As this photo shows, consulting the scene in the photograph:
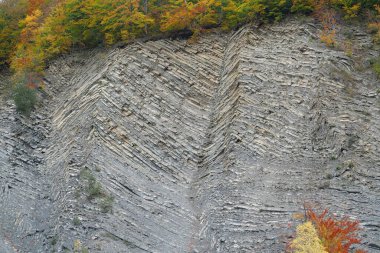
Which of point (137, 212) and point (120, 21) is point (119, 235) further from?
point (120, 21)

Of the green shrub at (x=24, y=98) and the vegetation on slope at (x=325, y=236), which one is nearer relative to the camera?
the vegetation on slope at (x=325, y=236)

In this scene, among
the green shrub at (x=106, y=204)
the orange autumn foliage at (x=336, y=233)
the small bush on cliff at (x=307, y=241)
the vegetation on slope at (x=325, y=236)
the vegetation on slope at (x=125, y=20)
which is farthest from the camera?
the vegetation on slope at (x=125, y=20)

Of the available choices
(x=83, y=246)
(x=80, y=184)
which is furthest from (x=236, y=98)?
(x=83, y=246)

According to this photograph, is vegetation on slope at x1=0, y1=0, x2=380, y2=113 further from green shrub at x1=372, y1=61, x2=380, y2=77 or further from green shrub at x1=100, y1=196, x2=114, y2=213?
green shrub at x1=100, y1=196, x2=114, y2=213

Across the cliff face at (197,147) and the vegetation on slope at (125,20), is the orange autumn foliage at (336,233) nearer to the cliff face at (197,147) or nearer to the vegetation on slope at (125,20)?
the cliff face at (197,147)

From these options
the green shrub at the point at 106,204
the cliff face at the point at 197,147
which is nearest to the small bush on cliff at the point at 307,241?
the cliff face at the point at 197,147

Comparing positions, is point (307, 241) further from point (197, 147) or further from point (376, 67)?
point (376, 67)

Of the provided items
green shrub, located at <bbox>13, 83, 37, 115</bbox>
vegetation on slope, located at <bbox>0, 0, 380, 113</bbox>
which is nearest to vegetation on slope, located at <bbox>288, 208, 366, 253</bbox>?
vegetation on slope, located at <bbox>0, 0, 380, 113</bbox>
